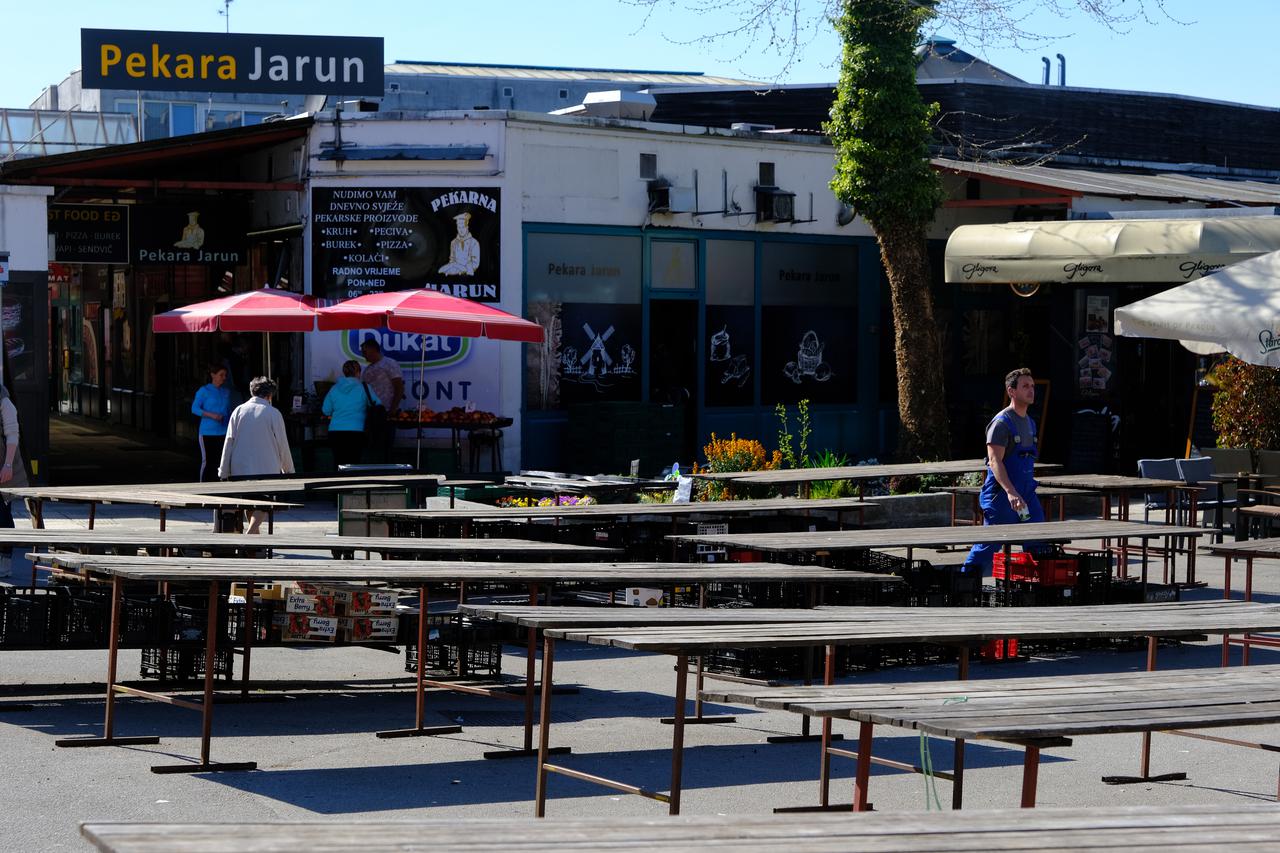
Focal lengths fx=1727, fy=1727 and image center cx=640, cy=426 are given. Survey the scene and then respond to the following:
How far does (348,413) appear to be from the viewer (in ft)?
66.6

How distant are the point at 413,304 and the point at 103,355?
59.7 ft

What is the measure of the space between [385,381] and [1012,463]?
10094mm

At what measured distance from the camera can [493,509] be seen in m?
13.1

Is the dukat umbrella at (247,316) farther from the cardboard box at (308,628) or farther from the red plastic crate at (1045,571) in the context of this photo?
the cardboard box at (308,628)

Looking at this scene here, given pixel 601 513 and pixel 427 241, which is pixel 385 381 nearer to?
pixel 427 241

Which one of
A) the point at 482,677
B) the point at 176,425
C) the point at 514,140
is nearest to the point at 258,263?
the point at 514,140

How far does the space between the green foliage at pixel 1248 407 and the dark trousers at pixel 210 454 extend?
445 inches

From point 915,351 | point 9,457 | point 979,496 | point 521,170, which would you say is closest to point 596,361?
point 521,170

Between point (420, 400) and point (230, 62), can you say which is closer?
point (420, 400)

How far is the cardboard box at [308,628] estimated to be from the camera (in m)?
9.51

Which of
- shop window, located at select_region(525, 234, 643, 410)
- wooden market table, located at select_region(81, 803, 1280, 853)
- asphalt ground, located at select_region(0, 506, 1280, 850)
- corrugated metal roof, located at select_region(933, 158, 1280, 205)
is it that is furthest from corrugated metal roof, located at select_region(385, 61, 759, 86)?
wooden market table, located at select_region(81, 803, 1280, 853)

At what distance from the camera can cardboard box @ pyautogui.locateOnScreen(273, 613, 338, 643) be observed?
31.2ft

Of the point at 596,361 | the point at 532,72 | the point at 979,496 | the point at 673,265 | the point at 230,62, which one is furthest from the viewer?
the point at 532,72

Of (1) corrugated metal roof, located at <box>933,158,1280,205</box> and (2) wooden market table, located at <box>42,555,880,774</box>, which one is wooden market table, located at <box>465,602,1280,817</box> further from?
(1) corrugated metal roof, located at <box>933,158,1280,205</box>
